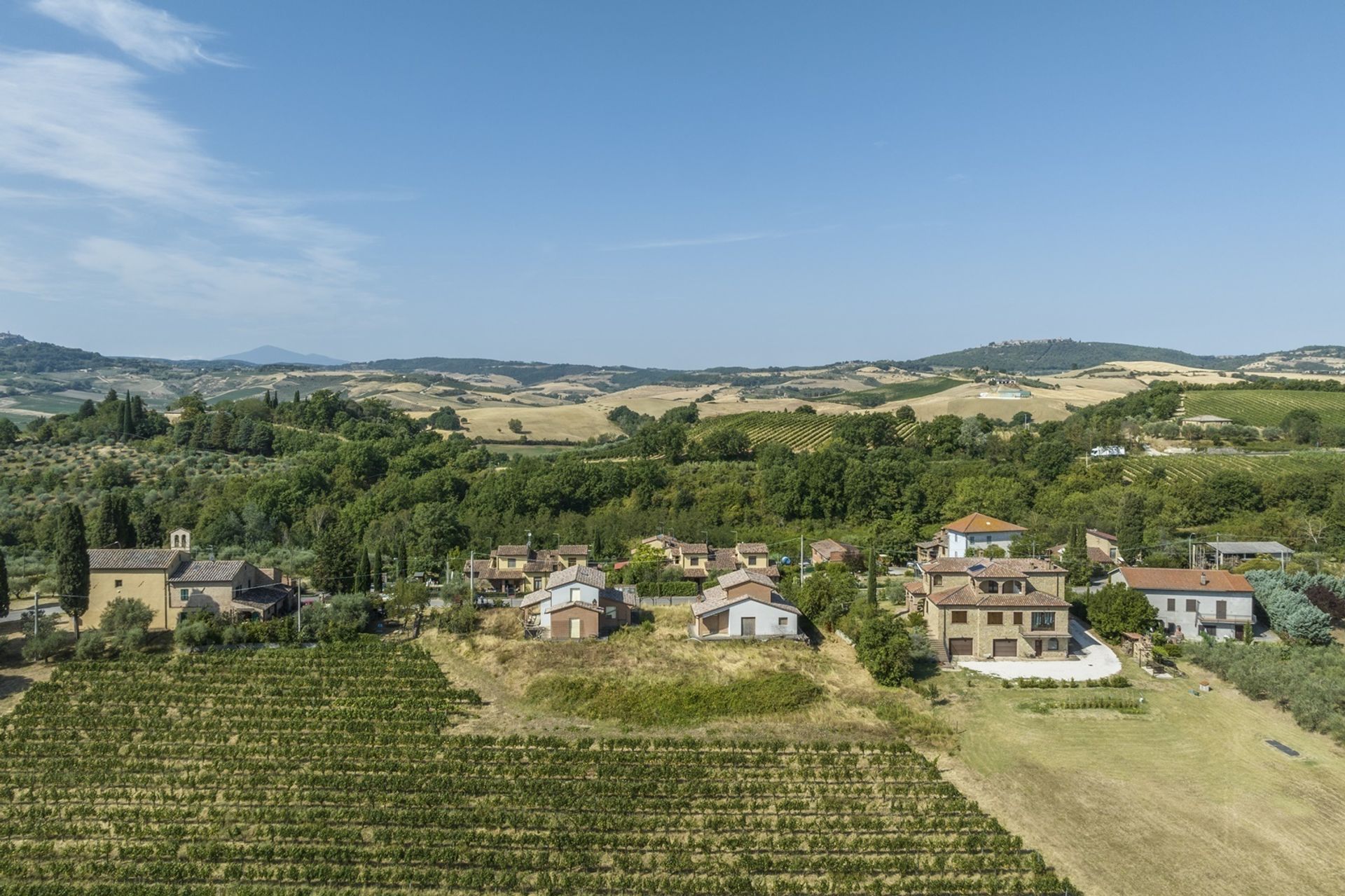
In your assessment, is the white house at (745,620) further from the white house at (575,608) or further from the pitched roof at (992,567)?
the pitched roof at (992,567)

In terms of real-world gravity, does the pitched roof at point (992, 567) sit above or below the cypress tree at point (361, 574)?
above

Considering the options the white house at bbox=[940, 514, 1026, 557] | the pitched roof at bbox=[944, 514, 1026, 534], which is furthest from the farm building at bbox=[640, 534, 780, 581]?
the pitched roof at bbox=[944, 514, 1026, 534]

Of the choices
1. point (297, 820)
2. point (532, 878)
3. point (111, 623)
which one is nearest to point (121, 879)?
point (297, 820)

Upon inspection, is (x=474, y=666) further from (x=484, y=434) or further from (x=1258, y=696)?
(x=484, y=434)

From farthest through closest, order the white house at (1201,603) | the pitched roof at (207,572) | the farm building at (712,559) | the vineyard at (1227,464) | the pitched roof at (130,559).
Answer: the vineyard at (1227,464) → the farm building at (712,559) → the pitched roof at (207,572) → the white house at (1201,603) → the pitched roof at (130,559)

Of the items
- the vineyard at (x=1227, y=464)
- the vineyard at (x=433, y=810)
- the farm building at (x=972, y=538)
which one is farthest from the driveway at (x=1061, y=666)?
the vineyard at (x=1227, y=464)

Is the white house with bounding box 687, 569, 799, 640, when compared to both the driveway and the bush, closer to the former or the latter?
the driveway
